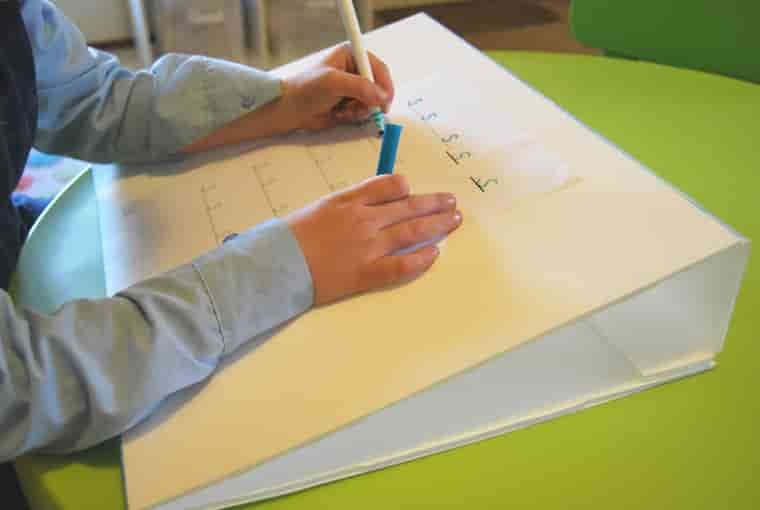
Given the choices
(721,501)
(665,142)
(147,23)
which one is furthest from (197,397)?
(147,23)

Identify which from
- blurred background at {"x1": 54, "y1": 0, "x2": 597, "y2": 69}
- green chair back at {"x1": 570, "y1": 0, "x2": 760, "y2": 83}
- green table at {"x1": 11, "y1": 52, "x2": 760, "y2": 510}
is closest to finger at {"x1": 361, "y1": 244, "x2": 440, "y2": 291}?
green table at {"x1": 11, "y1": 52, "x2": 760, "y2": 510}

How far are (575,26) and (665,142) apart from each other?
349mm

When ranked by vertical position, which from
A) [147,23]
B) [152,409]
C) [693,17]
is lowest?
[147,23]

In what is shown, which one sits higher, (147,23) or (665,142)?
(665,142)

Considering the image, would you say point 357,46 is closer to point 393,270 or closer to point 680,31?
point 393,270

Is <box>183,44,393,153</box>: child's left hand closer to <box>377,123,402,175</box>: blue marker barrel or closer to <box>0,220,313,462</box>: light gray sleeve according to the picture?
<box>377,123,402,175</box>: blue marker barrel

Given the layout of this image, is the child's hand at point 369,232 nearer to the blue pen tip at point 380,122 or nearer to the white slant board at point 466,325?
the white slant board at point 466,325

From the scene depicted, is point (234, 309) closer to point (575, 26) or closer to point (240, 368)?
point (240, 368)

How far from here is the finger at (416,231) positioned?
47 centimetres

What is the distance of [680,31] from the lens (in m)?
0.86

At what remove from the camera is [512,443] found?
0.40 metres

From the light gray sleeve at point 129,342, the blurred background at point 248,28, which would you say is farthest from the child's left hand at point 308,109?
the blurred background at point 248,28

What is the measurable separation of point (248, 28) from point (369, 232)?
1661 millimetres

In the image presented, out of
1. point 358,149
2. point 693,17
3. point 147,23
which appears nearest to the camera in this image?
point 358,149
